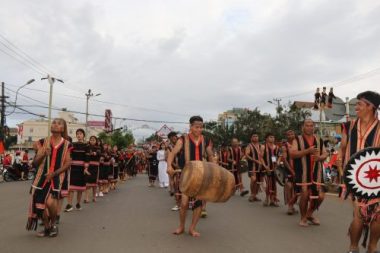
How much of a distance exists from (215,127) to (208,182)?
68461 mm

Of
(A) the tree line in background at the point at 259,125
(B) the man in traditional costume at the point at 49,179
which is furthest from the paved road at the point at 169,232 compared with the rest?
(A) the tree line in background at the point at 259,125

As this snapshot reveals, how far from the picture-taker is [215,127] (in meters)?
75.1

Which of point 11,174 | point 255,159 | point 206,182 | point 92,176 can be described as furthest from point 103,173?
point 11,174

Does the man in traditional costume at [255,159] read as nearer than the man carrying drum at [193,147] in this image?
No

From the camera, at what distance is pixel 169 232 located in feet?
25.8

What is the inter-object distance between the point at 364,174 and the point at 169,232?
3674mm

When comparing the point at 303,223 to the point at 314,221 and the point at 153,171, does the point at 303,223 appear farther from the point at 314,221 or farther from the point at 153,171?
the point at 153,171

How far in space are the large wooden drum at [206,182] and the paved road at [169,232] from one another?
0.71m

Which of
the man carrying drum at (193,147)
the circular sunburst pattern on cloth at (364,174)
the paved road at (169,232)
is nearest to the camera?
the circular sunburst pattern on cloth at (364,174)

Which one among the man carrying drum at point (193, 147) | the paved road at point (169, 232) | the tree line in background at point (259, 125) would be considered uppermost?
the tree line in background at point (259, 125)

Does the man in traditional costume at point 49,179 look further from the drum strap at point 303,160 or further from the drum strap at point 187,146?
the drum strap at point 303,160

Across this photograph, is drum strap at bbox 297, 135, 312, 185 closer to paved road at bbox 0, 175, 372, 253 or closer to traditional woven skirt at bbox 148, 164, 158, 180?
paved road at bbox 0, 175, 372, 253

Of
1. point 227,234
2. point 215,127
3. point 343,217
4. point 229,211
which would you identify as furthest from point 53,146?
point 215,127

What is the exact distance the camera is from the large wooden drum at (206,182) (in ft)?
21.9
